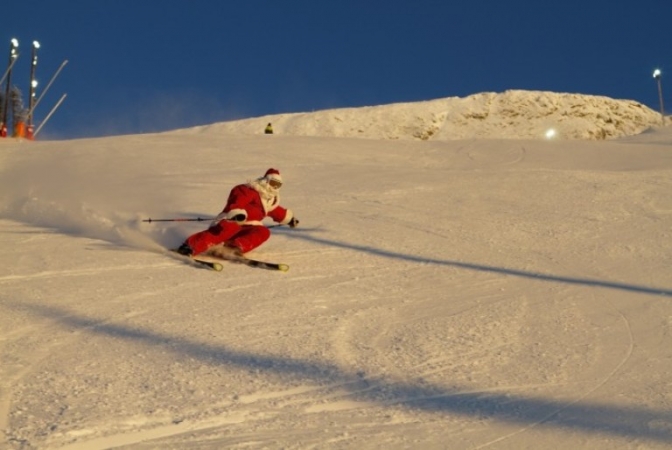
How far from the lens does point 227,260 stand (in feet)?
26.6

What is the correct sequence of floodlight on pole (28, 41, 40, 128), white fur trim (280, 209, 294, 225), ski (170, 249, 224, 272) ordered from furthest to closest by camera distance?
floodlight on pole (28, 41, 40, 128)
white fur trim (280, 209, 294, 225)
ski (170, 249, 224, 272)

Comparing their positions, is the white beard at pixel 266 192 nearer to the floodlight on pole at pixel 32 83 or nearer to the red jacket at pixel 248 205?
the red jacket at pixel 248 205

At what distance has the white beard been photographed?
8578mm

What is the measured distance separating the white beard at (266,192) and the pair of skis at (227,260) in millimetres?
737

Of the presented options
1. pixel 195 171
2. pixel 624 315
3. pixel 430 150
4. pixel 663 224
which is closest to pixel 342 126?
pixel 430 150

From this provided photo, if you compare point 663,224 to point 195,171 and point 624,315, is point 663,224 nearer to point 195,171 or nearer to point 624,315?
point 624,315

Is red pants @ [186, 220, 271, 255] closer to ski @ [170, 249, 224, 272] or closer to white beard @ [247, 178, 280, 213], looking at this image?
ski @ [170, 249, 224, 272]

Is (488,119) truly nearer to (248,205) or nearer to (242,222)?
(248,205)

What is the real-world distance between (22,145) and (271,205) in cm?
1147

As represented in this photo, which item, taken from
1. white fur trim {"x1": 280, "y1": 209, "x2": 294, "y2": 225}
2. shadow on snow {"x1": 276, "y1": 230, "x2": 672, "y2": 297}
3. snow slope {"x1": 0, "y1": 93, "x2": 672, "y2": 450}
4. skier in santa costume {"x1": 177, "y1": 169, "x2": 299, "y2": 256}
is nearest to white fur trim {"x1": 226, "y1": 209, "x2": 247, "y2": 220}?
skier in santa costume {"x1": 177, "y1": 169, "x2": 299, "y2": 256}

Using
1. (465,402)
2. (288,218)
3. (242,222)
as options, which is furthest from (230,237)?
(465,402)

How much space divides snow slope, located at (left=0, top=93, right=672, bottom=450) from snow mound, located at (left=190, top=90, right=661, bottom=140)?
1598 inches

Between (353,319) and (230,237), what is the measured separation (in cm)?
278

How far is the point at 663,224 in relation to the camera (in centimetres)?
958
